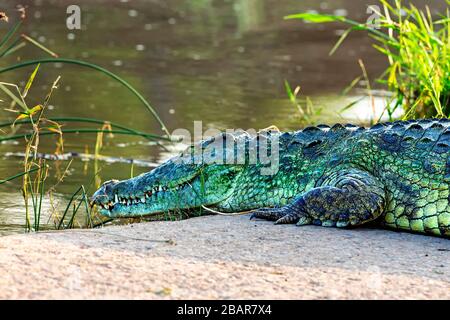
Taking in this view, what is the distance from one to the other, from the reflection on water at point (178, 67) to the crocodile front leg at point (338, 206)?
144cm

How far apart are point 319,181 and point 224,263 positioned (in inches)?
55.8

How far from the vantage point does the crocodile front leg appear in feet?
16.5

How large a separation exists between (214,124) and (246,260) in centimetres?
467

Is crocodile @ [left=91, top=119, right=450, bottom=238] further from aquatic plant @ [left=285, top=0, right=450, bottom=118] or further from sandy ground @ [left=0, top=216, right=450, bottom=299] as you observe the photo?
aquatic plant @ [left=285, top=0, right=450, bottom=118]

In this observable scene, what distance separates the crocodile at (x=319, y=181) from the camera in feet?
16.6

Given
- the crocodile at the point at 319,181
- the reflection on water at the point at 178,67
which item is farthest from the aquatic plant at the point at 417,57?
the crocodile at the point at 319,181

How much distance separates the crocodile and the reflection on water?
544 millimetres

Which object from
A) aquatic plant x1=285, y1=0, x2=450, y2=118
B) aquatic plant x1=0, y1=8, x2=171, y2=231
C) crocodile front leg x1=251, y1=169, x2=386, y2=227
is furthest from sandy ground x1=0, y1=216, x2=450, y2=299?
aquatic plant x1=285, y1=0, x2=450, y2=118

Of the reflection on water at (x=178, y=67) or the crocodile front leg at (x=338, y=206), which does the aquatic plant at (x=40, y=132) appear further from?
the crocodile front leg at (x=338, y=206)

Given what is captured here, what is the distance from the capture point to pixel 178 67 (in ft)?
39.2

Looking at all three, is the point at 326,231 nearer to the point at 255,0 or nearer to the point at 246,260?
the point at 246,260

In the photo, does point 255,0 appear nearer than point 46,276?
No
